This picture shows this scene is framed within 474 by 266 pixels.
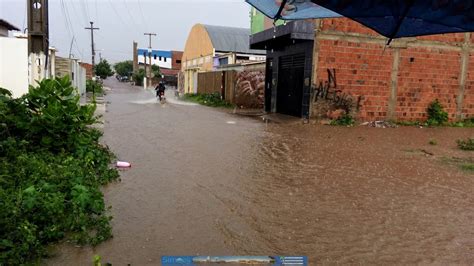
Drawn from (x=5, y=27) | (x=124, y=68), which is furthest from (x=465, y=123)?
(x=124, y=68)

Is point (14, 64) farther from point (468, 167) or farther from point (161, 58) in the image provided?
point (161, 58)

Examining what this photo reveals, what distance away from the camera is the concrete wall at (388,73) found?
14.6m

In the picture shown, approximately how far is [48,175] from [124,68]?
9905 cm

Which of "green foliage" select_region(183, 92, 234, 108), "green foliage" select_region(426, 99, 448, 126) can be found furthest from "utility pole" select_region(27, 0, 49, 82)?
"green foliage" select_region(183, 92, 234, 108)

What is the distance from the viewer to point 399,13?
2.69 meters

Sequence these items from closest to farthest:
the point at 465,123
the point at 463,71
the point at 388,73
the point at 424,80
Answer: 1. the point at 388,73
2. the point at 424,80
3. the point at 463,71
4. the point at 465,123

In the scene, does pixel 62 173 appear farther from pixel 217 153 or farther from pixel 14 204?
pixel 217 153

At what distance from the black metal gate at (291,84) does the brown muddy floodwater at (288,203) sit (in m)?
5.35

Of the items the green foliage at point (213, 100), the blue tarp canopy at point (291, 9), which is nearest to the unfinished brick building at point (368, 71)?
the green foliage at point (213, 100)

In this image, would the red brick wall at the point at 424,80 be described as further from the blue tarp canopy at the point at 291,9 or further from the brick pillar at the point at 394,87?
the blue tarp canopy at the point at 291,9

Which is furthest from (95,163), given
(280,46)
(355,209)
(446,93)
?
(446,93)

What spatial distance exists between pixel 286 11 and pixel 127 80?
282 feet

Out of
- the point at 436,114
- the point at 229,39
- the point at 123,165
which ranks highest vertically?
the point at 229,39

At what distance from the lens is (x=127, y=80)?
3364 inches
